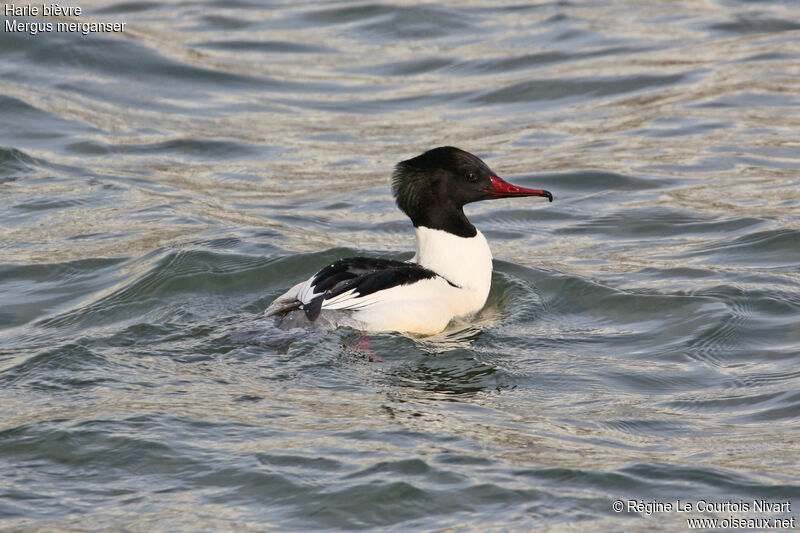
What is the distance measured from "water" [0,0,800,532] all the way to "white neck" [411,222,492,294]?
0.30 meters

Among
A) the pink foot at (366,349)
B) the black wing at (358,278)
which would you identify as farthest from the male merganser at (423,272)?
the pink foot at (366,349)

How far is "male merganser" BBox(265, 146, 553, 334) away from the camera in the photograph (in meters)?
6.58

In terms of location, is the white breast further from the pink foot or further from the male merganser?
the pink foot

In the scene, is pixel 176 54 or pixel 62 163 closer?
pixel 62 163

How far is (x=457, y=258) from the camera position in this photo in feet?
23.7

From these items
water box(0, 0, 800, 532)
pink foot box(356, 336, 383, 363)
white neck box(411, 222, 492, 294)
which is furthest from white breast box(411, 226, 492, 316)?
pink foot box(356, 336, 383, 363)

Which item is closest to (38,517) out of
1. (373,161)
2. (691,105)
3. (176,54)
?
(373,161)

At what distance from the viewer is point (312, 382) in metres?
5.91

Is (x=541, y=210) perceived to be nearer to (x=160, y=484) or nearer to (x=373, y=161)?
(x=373, y=161)

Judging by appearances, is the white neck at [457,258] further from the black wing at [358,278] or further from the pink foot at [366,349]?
the pink foot at [366,349]

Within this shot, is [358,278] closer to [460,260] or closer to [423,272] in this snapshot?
[423,272]

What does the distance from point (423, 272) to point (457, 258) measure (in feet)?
1.18

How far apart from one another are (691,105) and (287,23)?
585 cm

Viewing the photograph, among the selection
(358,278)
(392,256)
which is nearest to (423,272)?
(358,278)
